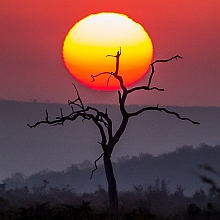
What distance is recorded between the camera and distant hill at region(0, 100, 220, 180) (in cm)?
7762

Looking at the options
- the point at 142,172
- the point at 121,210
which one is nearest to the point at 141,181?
the point at 142,172

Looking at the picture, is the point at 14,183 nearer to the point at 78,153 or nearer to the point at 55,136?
the point at 78,153

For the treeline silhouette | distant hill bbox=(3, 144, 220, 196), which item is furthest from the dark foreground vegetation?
distant hill bbox=(3, 144, 220, 196)

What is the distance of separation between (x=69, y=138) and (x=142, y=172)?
22685 millimetres

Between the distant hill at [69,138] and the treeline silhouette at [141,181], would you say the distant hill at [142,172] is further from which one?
the distant hill at [69,138]

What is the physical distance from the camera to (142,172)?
235 ft

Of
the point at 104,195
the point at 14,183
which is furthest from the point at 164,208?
the point at 14,183

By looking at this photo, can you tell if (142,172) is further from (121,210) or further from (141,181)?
(121,210)

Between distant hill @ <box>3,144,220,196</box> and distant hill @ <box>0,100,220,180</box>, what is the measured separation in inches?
63.7

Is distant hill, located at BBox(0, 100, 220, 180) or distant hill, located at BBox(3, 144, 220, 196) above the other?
distant hill, located at BBox(0, 100, 220, 180)

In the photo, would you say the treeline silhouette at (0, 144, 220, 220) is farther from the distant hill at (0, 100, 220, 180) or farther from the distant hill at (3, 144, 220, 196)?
the distant hill at (0, 100, 220, 180)

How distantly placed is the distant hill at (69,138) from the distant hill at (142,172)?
5.30 ft

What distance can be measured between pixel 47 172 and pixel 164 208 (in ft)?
123

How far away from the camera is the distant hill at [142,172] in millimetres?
65438
